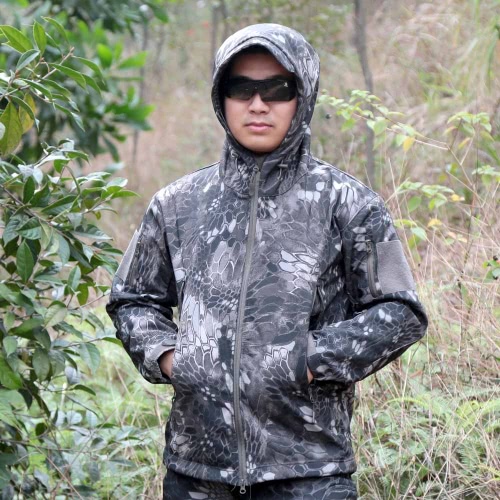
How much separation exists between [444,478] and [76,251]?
1608 millimetres

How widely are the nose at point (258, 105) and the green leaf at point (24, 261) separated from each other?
991mm

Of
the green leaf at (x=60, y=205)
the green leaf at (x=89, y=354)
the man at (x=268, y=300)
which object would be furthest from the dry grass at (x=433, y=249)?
the green leaf at (x=60, y=205)

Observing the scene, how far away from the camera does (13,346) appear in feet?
11.1

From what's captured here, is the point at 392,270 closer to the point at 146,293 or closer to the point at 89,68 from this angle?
the point at 146,293

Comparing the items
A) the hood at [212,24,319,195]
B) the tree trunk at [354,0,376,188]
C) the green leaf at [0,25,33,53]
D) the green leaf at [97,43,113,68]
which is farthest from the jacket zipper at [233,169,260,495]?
the tree trunk at [354,0,376,188]

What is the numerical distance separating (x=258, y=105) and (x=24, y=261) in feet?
3.47

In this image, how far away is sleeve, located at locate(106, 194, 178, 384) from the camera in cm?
298

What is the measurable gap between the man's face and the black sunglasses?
1 cm

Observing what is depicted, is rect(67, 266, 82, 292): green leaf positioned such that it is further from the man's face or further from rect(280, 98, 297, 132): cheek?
rect(280, 98, 297, 132): cheek

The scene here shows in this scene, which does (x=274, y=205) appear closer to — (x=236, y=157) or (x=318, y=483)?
(x=236, y=157)

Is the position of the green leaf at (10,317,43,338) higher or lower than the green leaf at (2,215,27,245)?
lower

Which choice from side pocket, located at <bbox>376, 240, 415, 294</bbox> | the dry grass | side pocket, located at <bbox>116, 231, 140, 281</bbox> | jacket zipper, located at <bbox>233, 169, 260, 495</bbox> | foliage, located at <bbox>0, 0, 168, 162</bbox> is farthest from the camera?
foliage, located at <bbox>0, 0, 168, 162</bbox>

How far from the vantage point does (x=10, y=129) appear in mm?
3406

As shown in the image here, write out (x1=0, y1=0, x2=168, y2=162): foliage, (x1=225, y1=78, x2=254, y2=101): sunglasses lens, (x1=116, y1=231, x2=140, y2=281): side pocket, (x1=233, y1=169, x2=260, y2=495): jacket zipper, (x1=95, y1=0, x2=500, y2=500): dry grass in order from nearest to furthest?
(x1=233, y1=169, x2=260, y2=495): jacket zipper, (x1=225, y1=78, x2=254, y2=101): sunglasses lens, (x1=116, y1=231, x2=140, y2=281): side pocket, (x1=95, y1=0, x2=500, y2=500): dry grass, (x1=0, y1=0, x2=168, y2=162): foliage
